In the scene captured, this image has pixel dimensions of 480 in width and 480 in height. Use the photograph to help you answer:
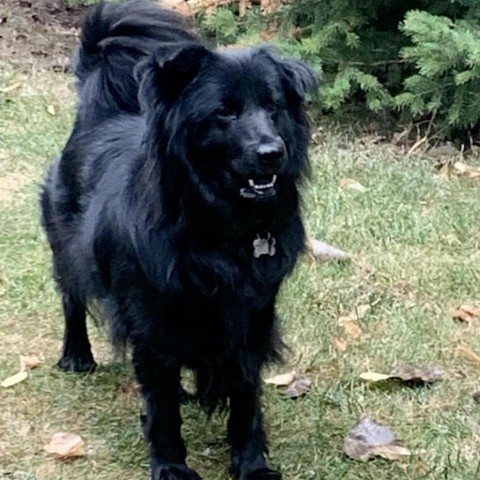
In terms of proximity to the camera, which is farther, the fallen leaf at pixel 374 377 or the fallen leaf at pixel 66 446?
the fallen leaf at pixel 374 377

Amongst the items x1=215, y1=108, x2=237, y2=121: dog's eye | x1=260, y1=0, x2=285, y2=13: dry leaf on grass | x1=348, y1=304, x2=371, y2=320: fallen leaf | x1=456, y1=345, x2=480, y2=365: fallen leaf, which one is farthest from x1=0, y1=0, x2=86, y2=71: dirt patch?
x1=215, y1=108, x2=237, y2=121: dog's eye

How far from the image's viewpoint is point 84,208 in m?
3.72

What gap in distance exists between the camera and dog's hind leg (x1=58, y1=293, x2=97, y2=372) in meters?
4.20

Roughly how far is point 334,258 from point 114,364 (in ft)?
4.31

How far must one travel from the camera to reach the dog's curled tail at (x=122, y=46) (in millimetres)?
3926

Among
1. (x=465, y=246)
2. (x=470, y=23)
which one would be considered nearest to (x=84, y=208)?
(x=465, y=246)

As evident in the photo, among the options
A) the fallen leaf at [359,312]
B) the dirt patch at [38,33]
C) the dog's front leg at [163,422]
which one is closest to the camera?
the dog's front leg at [163,422]

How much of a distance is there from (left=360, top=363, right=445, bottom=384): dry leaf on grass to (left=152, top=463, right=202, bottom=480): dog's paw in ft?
3.01

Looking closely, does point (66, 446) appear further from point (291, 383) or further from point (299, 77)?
point (299, 77)

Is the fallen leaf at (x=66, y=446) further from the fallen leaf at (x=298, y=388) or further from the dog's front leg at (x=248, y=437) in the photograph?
the fallen leaf at (x=298, y=388)

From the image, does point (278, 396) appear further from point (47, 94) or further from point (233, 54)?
point (47, 94)

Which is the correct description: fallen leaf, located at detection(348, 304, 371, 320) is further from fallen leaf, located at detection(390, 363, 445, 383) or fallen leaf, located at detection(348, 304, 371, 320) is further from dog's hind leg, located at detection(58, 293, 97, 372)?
dog's hind leg, located at detection(58, 293, 97, 372)

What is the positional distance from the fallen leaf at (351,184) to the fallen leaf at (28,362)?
7.62 feet

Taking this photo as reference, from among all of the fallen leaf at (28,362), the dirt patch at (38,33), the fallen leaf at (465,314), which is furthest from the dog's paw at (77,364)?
the dirt patch at (38,33)
